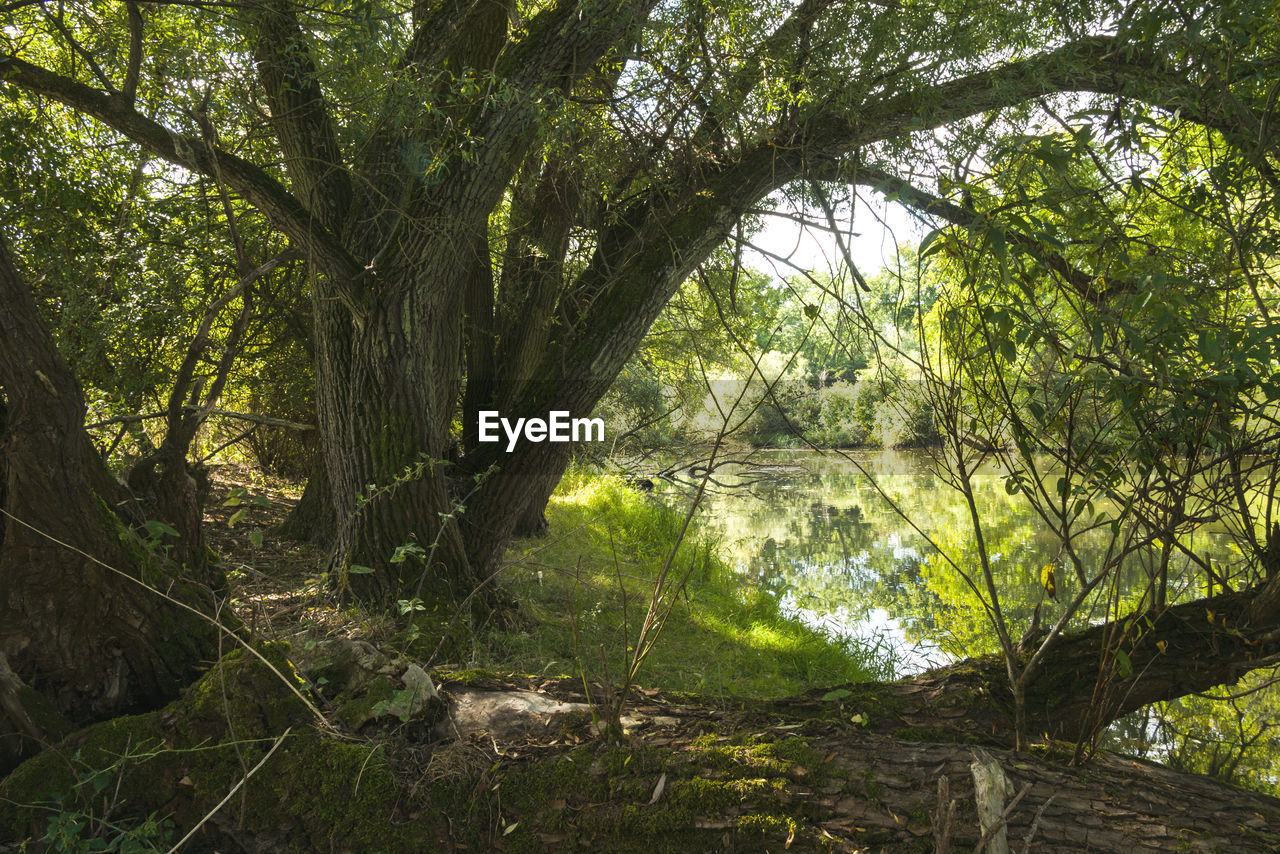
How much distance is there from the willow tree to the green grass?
592 millimetres

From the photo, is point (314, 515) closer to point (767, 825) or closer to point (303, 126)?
point (303, 126)

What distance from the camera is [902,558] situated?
29.1ft

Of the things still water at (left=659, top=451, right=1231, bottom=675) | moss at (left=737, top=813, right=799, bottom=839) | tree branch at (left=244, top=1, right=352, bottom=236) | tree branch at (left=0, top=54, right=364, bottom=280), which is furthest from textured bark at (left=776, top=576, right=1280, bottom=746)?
tree branch at (left=244, top=1, right=352, bottom=236)

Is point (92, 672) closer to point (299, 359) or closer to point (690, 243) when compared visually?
point (690, 243)

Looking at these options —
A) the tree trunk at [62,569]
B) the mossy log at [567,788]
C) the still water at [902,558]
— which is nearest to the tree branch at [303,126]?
the tree trunk at [62,569]

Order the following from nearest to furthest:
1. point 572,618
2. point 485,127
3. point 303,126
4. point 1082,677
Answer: point 1082,677, point 572,618, point 485,127, point 303,126

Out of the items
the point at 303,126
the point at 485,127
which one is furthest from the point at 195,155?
the point at 485,127

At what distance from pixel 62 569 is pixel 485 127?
2.55 metres

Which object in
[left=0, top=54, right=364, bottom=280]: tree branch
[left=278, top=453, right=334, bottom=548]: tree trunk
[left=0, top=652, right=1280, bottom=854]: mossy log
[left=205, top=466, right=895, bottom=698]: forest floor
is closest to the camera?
[left=0, top=652, right=1280, bottom=854]: mossy log

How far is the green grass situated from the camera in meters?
3.95

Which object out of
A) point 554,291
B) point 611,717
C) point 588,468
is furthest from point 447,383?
point 588,468

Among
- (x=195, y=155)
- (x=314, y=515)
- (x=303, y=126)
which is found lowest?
A: (x=314, y=515)

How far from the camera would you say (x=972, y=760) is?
180 cm

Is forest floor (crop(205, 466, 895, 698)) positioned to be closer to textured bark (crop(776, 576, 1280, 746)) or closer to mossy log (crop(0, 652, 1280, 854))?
mossy log (crop(0, 652, 1280, 854))
